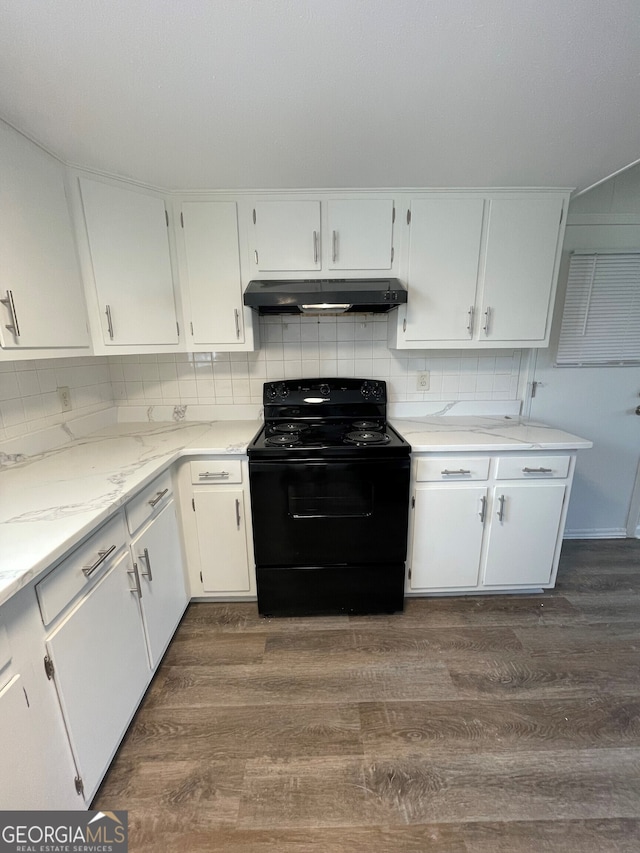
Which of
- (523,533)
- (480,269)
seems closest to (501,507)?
(523,533)

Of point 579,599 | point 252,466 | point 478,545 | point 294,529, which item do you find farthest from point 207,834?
point 579,599

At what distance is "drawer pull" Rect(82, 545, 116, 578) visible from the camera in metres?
0.98

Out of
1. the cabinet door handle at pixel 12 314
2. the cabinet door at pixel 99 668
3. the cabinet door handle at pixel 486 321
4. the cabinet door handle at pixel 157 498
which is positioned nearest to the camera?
the cabinet door at pixel 99 668

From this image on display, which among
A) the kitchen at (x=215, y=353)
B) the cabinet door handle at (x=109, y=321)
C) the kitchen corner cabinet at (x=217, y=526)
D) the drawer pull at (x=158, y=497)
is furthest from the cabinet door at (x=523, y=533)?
the cabinet door handle at (x=109, y=321)

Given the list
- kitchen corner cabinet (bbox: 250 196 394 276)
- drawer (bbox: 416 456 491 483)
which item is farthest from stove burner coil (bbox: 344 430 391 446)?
kitchen corner cabinet (bbox: 250 196 394 276)

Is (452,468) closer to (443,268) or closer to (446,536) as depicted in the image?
(446,536)

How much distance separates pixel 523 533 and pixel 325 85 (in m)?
2.12

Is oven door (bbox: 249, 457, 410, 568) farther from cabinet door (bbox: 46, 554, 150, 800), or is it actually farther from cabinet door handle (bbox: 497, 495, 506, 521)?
cabinet door (bbox: 46, 554, 150, 800)

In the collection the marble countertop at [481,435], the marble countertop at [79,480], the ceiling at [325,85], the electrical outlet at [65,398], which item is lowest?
the marble countertop at [79,480]

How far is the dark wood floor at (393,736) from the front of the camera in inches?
39.8

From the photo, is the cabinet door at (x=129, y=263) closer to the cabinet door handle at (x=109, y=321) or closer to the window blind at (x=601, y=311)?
the cabinet door handle at (x=109, y=321)

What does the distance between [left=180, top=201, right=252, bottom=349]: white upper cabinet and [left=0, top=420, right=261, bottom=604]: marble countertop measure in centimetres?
56

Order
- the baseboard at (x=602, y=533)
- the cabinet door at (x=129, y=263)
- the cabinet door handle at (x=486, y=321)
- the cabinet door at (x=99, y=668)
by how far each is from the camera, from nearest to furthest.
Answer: the cabinet door at (x=99, y=668)
the cabinet door at (x=129, y=263)
the cabinet door handle at (x=486, y=321)
the baseboard at (x=602, y=533)

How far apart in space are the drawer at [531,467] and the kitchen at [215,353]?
0.62ft
